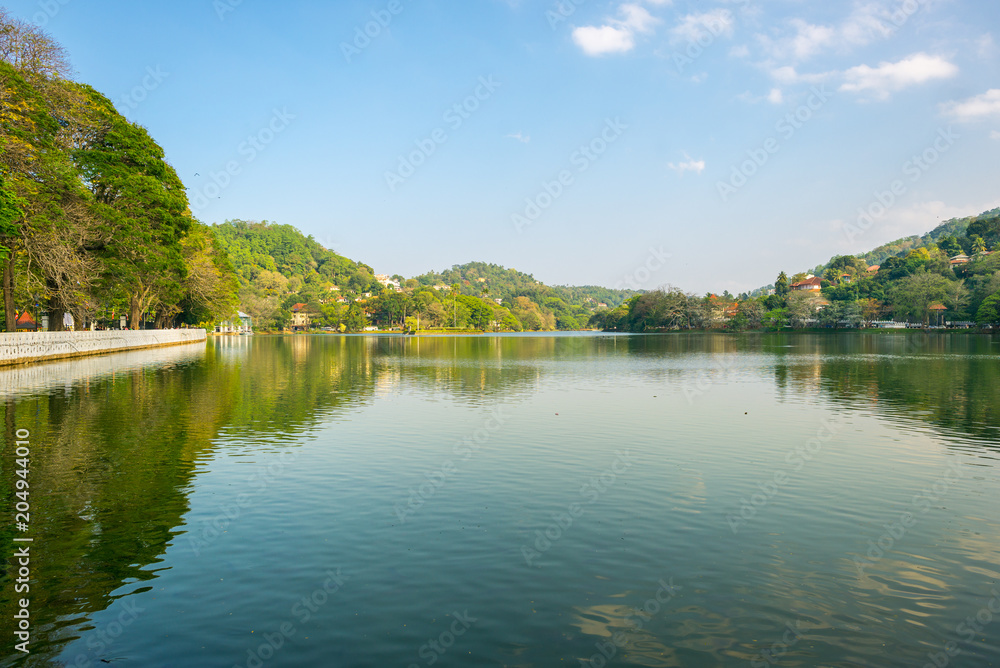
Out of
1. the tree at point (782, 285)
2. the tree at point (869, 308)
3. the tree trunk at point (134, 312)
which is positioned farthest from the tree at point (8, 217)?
the tree at point (782, 285)

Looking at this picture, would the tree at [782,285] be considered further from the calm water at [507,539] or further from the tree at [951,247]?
the calm water at [507,539]

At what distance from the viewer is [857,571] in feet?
26.8

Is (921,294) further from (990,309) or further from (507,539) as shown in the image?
(507,539)

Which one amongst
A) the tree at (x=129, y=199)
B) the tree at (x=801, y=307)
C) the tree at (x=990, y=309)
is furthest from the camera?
the tree at (x=801, y=307)

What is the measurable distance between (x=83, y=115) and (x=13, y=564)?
48.1 meters

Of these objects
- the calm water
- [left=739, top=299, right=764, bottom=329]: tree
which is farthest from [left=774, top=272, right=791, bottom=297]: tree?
the calm water

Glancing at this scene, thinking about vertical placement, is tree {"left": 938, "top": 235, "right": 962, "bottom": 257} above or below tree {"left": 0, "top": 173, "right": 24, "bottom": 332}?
above

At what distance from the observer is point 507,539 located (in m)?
9.19

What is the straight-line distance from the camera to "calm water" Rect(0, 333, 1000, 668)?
6234mm

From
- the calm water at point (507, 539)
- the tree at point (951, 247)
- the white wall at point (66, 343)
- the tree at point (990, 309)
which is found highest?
the tree at point (951, 247)

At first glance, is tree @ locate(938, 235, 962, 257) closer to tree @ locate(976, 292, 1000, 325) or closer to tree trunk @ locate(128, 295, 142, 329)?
tree @ locate(976, 292, 1000, 325)

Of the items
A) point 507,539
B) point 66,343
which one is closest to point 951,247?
point 66,343

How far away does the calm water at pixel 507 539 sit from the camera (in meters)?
6.23

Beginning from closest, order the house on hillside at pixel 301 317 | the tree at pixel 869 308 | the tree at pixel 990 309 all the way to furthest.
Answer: the tree at pixel 990 309 → the tree at pixel 869 308 → the house on hillside at pixel 301 317
